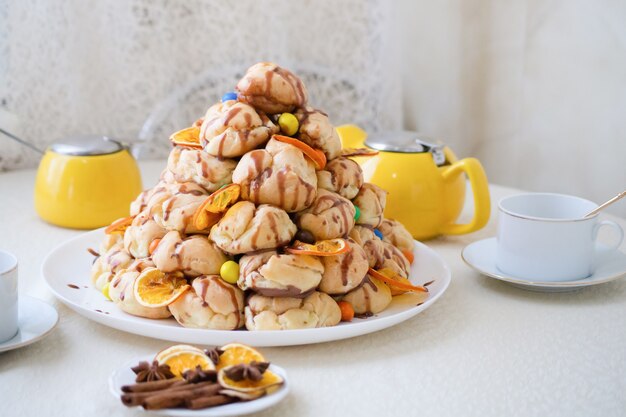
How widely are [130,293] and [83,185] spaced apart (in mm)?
412

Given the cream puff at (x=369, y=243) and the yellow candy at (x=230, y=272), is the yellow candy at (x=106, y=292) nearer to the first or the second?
the yellow candy at (x=230, y=272)

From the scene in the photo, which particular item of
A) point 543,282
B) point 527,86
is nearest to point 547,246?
point 543,282

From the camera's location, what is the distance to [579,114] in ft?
4.96

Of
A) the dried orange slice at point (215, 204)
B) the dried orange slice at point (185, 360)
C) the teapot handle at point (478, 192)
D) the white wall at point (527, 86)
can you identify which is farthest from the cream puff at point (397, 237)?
the white wall at point (527, 86)

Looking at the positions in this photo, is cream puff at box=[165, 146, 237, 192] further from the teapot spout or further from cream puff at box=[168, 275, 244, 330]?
the teapot spout

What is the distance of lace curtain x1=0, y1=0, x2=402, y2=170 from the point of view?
1448 mm

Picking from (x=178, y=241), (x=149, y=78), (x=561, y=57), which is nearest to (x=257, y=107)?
(x=178, y=241)

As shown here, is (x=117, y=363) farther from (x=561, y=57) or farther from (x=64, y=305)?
(x=561, y=57)

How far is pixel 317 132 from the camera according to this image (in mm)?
835

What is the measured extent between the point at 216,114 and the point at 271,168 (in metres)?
0.10

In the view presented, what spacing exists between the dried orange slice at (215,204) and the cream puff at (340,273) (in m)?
0.11

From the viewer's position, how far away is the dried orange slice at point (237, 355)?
2.25 ft

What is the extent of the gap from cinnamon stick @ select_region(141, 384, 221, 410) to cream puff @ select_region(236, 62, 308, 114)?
12.9 inches

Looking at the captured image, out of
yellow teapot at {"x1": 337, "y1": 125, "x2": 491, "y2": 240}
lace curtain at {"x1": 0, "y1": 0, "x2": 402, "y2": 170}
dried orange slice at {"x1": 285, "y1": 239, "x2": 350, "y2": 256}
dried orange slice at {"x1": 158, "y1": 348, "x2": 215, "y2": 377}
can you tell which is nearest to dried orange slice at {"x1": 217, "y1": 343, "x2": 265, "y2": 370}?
dried orange slice at {"x1": 158, "y1": 348, "x2": 215, "y2": 377}
